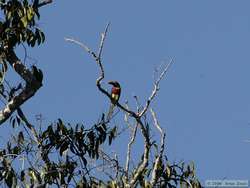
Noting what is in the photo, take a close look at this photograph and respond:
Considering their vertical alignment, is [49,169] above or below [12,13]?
below

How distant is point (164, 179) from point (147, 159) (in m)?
0.37

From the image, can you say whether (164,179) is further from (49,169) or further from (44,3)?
(44,3)

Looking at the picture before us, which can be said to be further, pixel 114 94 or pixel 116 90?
pixel 116 90

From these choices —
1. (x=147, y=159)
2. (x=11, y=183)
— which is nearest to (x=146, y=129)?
(x=147, y=159)

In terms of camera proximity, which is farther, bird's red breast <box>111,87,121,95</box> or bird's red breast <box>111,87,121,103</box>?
bird's red breast <box>111,87,121,95</box>

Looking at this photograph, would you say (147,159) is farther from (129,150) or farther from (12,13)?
(12,13)

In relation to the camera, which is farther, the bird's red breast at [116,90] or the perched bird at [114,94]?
the bird's red breast at [116,90]

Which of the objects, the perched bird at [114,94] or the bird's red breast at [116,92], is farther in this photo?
the bird's red breast at [116,92]

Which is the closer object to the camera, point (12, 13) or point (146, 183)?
point (146, 183)

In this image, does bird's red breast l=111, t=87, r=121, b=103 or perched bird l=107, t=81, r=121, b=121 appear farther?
bird's red breast l=111, t=87, r=121, b=103

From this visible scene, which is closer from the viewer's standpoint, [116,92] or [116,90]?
[116,92]

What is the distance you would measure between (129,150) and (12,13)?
6.48 ft

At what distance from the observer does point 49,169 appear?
14.3 m

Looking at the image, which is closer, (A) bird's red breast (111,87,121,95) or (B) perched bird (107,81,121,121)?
(B) perched bird (107,81,121,121)
